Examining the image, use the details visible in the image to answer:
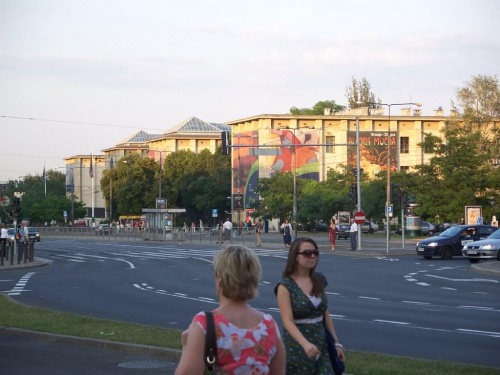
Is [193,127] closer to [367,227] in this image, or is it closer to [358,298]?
[367,227]

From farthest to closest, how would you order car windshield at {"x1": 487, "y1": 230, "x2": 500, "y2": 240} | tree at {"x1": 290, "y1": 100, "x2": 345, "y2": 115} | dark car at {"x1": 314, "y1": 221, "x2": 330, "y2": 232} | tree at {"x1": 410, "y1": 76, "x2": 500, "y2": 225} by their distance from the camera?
tree at {"x1": 290, "y1": 100, "x2": 345, "y2": 115}
dark car at {"x1": 314, "y1": 221, "x2": 330, "y2": 232}
tree at {"x1": 410, "y1": 76, "x2": 500, "y2": 225}
car windshield at {"x1": 487, "y1": 230, "x2": 500, "y2": 240}

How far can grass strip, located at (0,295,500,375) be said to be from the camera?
11.1 meters

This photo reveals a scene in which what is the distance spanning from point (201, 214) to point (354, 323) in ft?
412

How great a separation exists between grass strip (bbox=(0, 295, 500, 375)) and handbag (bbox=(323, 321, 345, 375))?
3.95 meters

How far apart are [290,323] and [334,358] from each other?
0.41 meters

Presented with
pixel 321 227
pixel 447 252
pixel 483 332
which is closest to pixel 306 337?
pixel 483 332

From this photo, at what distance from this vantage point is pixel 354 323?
57.8ft

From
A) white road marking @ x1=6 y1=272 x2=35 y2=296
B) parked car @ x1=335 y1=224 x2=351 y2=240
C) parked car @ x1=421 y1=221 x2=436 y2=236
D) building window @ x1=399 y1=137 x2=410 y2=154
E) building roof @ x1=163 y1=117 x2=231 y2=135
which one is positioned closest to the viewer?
white road marking @ x1=6 y1=272 x2=35 y2=296

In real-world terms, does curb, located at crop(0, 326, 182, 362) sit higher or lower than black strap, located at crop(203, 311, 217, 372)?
lower

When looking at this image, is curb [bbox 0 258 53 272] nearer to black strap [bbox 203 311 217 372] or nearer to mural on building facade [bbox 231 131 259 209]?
black strap [bbox 203 311 217 372]

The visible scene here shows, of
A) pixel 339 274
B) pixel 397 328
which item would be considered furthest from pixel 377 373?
pixel 339 274

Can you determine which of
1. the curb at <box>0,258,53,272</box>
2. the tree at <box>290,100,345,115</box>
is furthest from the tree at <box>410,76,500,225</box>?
the tree at <box>290,100,345,115</box>

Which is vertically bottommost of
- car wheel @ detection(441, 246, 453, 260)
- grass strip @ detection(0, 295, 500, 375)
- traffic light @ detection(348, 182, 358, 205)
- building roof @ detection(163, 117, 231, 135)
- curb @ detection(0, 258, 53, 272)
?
curb @ detection(0, 258, 53, 272)

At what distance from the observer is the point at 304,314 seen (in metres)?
7.17
